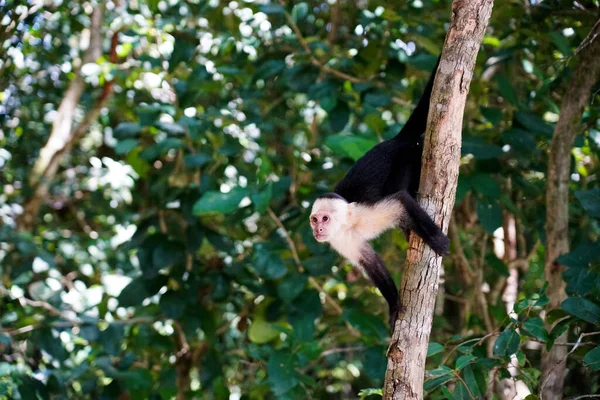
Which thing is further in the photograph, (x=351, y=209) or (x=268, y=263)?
(x=268, y=263)

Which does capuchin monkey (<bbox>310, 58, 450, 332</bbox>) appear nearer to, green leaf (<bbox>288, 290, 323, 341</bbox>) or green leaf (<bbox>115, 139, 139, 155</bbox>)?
green leaf (<bbox>288, 290, 323, 341</bbox>)

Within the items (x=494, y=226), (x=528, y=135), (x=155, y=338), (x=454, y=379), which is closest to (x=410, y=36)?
(x=528, y=135)

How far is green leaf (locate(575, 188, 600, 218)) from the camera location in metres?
2.80

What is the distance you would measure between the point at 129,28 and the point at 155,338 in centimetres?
220

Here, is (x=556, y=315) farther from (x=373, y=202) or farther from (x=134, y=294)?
(x=134, y=294)

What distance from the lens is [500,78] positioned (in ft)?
11.8

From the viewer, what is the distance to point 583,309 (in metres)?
2.42

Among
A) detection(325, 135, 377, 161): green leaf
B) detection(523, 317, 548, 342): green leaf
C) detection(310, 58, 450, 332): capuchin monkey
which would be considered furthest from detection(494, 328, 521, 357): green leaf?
detection(325, 135, 377, 161): green leaf

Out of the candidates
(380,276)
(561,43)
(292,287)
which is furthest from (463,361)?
(561,43)

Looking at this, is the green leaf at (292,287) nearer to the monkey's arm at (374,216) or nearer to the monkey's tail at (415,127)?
the monkey's arm at (374,216)

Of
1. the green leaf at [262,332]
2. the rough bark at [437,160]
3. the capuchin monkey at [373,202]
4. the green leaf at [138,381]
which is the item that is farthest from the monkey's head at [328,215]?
the green leaf at [138,381]

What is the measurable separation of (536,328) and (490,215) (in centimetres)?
118

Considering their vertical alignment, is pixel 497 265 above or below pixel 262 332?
above

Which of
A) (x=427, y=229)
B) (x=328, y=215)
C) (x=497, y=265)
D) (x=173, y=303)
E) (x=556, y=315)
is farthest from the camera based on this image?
(x=173, y=303)
